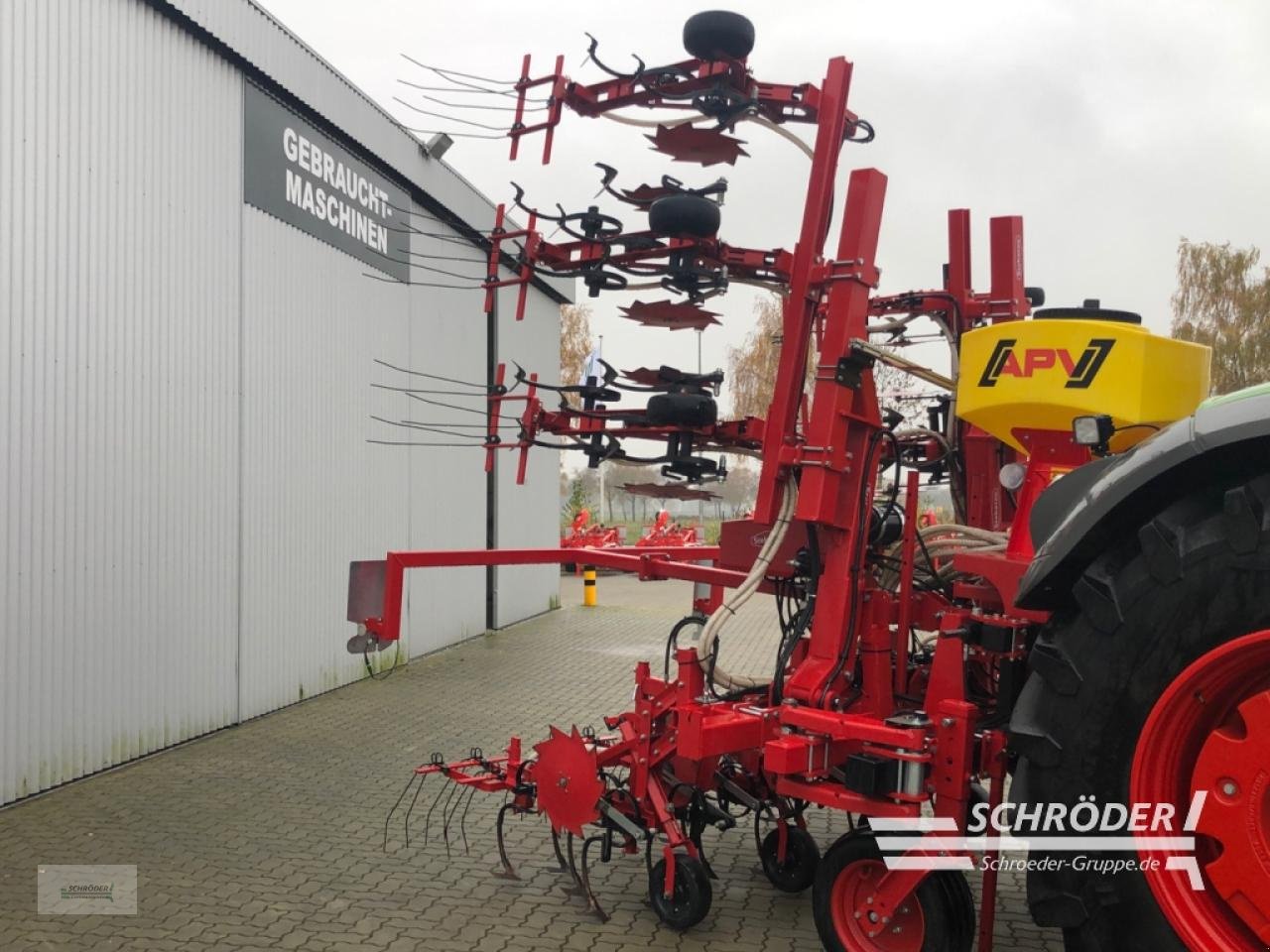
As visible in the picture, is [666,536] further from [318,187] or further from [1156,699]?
[1156,699]

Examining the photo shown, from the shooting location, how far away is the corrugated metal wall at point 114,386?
6.08 m

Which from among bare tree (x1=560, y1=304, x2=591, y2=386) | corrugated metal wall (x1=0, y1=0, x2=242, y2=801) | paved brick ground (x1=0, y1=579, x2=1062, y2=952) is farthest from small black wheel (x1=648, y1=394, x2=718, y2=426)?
bare tree (x1=560, y1=304, x2=591, y2=386)

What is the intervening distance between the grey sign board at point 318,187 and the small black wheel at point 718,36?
4383 mm

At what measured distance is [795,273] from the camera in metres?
4.38

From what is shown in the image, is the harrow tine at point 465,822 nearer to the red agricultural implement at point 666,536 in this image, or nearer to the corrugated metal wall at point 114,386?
the corrugated metal wall at point 114,386

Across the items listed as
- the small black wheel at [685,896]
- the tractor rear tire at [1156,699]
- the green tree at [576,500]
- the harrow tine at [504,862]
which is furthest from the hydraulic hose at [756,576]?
the green tree at [576,500]

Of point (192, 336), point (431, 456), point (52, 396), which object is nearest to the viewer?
point (52, 396)

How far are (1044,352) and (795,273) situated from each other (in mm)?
1069

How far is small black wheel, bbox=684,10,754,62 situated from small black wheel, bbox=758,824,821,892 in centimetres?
327

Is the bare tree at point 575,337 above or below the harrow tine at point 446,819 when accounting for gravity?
above

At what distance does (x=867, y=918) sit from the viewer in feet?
12.9

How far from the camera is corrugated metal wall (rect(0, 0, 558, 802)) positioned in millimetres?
6133

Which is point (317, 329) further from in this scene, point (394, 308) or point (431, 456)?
point (431, 456)

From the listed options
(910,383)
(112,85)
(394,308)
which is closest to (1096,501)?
(910,383)
